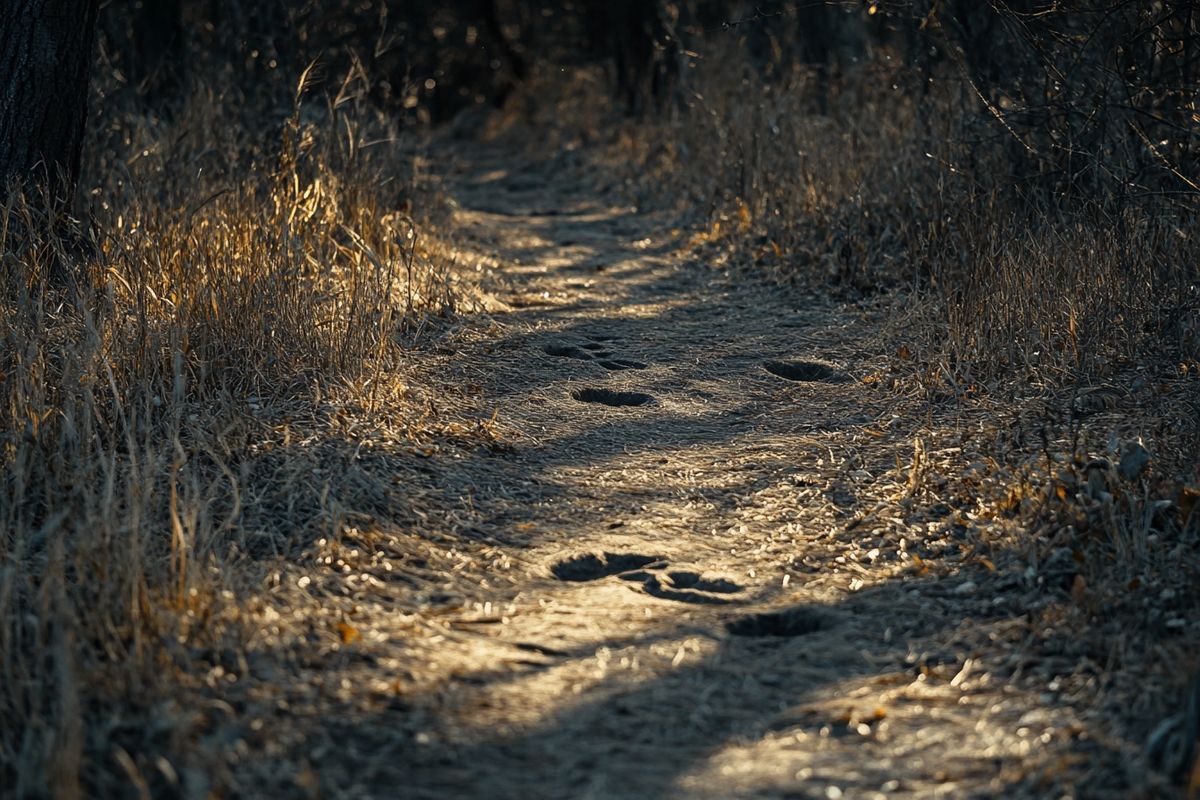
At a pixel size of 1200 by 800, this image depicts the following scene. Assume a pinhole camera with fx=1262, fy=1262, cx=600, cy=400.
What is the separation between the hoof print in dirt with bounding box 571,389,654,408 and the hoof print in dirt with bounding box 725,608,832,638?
1690 mm

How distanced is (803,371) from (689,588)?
2044mm

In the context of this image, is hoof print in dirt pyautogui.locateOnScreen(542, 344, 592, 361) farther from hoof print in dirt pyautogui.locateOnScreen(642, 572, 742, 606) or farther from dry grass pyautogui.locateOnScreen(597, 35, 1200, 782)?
hoof print in dirt pyautogui.locateOnScreen(642, 572, 742, 606)

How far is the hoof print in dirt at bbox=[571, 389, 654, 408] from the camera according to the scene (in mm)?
4621

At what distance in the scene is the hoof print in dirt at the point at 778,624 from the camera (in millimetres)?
2982

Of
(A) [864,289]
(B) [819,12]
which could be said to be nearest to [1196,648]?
(A) [864,289]

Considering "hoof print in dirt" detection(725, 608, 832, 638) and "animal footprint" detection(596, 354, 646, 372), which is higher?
"animal footprint" detection(596, 354, 646, 372)

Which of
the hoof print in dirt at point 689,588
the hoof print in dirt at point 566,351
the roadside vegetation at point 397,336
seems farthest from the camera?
the hoof print in dirt at point 566,351

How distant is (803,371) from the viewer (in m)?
5.04

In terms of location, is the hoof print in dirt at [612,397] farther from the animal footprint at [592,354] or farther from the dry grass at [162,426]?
the dry grass at [162,426]

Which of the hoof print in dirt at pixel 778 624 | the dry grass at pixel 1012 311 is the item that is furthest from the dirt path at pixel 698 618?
the dry grass at pixel 1012 311

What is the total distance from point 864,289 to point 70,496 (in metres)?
3.94

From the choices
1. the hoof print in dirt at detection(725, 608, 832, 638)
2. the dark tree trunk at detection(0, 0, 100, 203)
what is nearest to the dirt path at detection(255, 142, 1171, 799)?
the hoof print in dirt at detection(725, 608, 832, 638)

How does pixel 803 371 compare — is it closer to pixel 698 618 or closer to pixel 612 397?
pixel 612 397

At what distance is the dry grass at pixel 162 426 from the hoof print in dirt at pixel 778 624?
1068 mm
